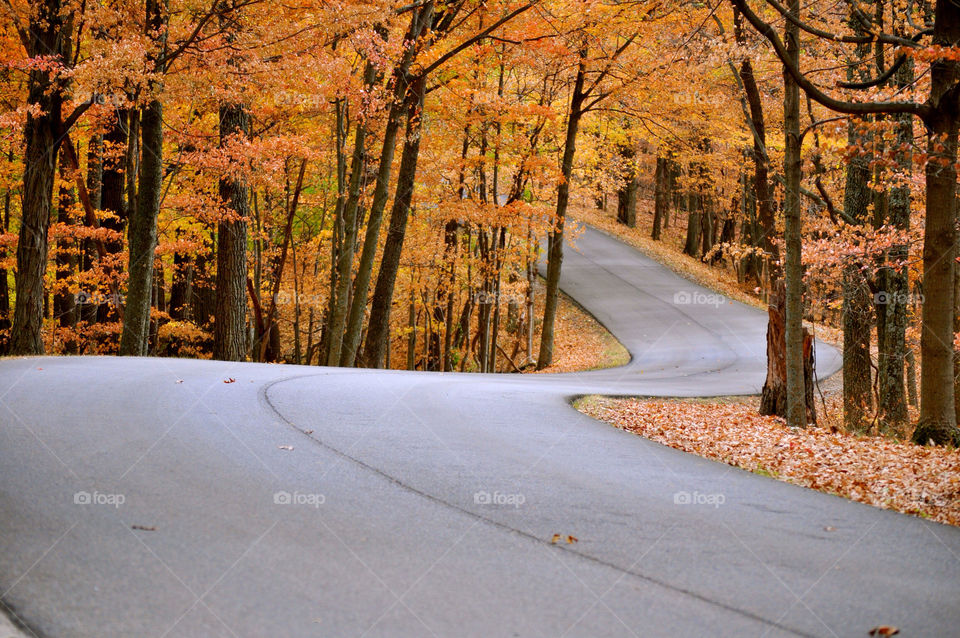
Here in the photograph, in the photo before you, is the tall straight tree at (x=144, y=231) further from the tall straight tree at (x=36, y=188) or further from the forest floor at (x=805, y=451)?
the forest floor at (x=805, y=451)

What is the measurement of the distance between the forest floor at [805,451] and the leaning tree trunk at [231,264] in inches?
410

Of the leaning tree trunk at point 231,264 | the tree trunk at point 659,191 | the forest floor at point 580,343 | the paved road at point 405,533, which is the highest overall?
the tree trunk at point 659,191

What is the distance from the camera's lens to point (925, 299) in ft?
32.4

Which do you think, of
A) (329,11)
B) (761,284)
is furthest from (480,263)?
(761,284)

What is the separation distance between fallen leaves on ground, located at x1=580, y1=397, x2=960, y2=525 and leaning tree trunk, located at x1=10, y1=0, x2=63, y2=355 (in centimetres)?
1153

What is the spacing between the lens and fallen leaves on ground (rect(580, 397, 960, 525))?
24.1 feet

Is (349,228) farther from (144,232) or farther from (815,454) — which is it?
(815,454)

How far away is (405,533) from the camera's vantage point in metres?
4.92

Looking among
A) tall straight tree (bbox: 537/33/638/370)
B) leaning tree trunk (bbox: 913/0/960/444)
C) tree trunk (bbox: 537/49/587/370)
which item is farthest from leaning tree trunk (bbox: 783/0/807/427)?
tree trunk (bbox: 537/49/587/370)

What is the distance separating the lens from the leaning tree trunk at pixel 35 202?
16.0 metres

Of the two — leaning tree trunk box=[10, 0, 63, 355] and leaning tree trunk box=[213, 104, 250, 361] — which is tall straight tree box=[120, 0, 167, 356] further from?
leaning tree trunk box=[213, 104, 250, 361]

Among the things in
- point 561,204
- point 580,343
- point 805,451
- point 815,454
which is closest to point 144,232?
point 561,204

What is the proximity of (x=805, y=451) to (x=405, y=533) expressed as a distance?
266 inches

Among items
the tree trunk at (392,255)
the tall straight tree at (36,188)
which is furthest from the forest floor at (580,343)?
the tall straight tree at (36,188)
